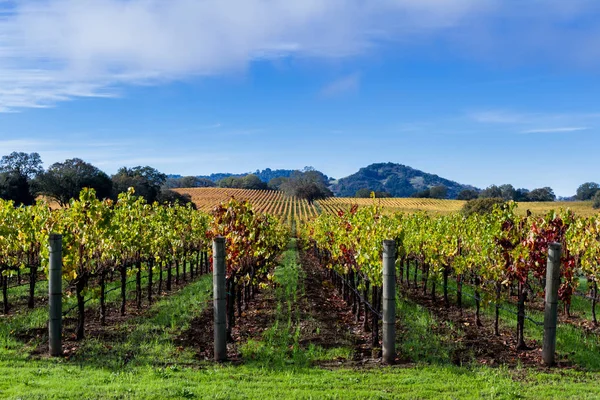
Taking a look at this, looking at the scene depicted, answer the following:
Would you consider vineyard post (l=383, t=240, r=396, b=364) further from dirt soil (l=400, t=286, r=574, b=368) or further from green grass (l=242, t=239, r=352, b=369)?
dirt soil (l=400, t=286, r=574, b=368)

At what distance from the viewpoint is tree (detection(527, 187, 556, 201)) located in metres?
126

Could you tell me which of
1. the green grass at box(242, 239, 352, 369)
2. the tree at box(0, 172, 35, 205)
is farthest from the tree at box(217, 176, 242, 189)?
the green grass at box(242, 239, 352, 369)

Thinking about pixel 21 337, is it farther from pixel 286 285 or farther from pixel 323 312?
pixel 286 285

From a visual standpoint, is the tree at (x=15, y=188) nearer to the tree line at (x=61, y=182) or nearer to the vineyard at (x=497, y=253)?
the tree line at (x=61, y=182)

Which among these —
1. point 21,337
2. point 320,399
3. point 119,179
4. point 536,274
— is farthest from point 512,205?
point 119,179

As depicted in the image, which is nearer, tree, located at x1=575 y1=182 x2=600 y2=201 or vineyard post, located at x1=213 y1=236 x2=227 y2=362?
vineyard post, located at x1=213 y1=236 x2=227 y2=362

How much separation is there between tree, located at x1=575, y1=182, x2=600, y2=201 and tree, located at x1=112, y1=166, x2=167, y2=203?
5178 inches

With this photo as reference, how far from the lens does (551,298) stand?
8.03m

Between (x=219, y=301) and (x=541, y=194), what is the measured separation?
137344 millimetres

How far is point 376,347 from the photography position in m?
9.40

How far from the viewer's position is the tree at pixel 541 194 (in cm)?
12578

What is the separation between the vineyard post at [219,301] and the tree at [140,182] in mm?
62016

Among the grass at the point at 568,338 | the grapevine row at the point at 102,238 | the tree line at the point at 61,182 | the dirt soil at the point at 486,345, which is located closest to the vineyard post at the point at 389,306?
the dirt soil at the point at 486,345

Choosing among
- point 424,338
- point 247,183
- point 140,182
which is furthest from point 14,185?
point 247,183
